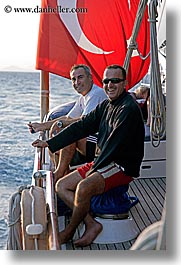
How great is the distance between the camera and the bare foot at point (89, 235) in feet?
8.71

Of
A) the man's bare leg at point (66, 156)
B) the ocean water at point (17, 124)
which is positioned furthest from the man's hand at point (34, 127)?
the man's bare leg at point (66, 156)

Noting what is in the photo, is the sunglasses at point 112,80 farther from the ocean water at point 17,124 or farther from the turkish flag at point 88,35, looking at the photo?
the ocean water at point 17,124

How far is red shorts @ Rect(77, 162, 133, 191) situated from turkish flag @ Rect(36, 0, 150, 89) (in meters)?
0.34

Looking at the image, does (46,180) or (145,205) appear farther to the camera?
(145,205)

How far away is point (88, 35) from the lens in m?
2.63

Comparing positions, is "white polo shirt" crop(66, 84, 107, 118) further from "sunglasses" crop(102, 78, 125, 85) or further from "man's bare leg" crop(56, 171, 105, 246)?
"man's bare leg" crop(56, 171, 105, 246)

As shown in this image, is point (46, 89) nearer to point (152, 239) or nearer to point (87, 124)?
point (87, 124)

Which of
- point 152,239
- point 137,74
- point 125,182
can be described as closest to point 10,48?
point 137,74

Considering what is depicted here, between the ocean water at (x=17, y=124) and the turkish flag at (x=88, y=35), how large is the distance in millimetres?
74

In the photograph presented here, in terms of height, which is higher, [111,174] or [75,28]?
[75,28]

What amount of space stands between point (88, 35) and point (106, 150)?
47cm

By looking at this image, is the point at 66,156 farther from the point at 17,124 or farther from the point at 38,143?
the point at 17,124

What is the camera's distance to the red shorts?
2623mm

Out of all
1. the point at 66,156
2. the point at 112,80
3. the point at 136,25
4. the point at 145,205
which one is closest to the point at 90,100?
the point at 112,80
